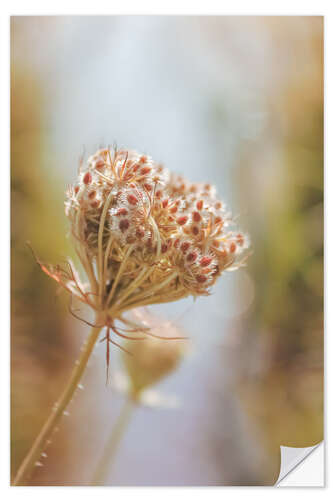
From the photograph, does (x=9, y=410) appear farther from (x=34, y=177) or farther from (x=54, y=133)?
(x=54, y=133)

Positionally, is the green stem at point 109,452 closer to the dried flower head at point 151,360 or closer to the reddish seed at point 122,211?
the dried flower head at point 151,360

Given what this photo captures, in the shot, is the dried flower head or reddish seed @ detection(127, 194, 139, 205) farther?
the dried flower head

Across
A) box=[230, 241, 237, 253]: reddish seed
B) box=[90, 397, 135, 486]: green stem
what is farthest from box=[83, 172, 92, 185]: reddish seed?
box=[90, 397, 135, 486]: green stem

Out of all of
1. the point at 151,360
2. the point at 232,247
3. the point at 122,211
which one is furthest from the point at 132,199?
the point at 151,360

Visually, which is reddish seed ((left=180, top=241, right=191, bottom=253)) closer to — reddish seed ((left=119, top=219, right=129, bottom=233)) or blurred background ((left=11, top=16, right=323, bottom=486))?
reddish seed ((left=119, top=219, right=129, bottom=233))

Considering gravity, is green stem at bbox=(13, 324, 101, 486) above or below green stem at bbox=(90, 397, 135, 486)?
above

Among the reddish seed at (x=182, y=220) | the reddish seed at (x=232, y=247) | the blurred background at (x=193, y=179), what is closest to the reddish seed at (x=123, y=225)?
the reddish seed at (x=182, y=220)

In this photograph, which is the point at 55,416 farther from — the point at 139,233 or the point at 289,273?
the point at 289,273
